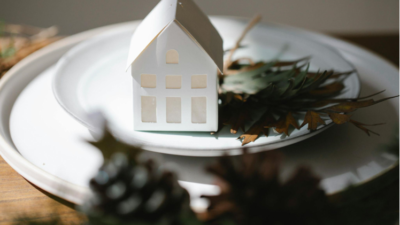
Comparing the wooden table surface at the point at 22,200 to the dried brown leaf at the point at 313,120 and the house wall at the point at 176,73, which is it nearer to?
the house wall at the point at 176,73

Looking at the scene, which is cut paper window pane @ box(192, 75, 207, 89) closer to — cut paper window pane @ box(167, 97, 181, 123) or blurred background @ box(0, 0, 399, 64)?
cut paper window pane @ box(167, 97, 181, 123)

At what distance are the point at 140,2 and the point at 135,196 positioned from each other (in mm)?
1174

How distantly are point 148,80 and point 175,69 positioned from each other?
0.03 metres

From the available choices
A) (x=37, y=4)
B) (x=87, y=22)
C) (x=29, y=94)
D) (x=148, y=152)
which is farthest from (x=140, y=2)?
(x=148, y=152)

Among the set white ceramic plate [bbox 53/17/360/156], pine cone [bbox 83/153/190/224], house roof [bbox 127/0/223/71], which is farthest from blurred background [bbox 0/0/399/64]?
pine cone [bbox 83/153/190/224]

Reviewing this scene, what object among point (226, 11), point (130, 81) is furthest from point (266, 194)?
point (226, 11)

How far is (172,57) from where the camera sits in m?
0.30

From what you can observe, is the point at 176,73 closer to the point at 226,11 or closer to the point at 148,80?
the point at 148,80

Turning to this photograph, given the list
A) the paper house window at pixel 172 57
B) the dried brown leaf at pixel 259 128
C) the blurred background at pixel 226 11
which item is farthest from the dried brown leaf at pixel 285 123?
the blurred background at pixel 226 11

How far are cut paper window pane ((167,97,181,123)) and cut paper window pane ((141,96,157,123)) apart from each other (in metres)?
0.01

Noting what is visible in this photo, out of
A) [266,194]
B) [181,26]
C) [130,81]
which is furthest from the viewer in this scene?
[130,81]

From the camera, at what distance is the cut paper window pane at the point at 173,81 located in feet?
1.01

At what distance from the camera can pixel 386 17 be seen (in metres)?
1.24

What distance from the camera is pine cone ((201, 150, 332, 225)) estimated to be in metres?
0.14
